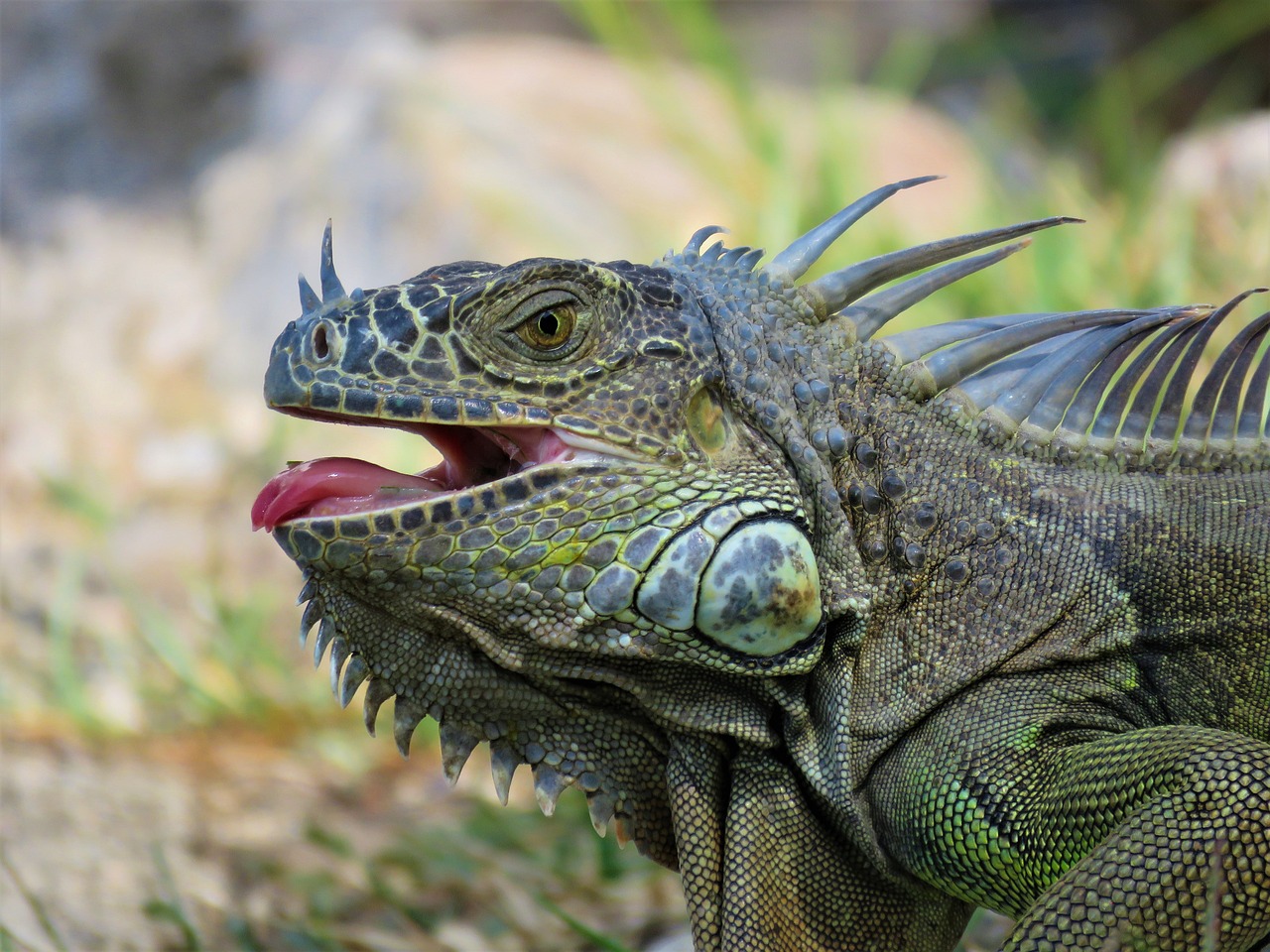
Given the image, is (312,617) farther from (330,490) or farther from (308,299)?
(308,299)

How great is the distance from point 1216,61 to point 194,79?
1199 cm

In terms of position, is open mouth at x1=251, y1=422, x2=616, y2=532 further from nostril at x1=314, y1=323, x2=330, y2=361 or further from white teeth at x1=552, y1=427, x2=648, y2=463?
nostril at x1=314, y1=323, x2=330, y2=361

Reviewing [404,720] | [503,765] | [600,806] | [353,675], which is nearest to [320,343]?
[353,675]

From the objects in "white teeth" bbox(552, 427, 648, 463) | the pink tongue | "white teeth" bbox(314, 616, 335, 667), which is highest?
"white teeth" bbox(552, 427, 648, 463)

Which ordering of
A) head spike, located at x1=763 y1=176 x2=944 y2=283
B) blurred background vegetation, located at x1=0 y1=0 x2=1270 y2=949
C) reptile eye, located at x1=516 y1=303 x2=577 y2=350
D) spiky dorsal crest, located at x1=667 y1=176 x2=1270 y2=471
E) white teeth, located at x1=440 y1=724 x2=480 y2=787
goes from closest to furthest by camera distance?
1. reptile eye, located at x1=516 y1=303 x2=577 y2=350
2. white teeth, located at x1=440 y1=724 x2=480 y2=787
3. spiky dorsal crest, located at x1=667 y1=176 x2=1270 y2=471
4. head spike, located at x1=763 y1=176 x2=944 y2=283
5. blurred background vegetation, located at x1=0 y1=0 x2=1270 y2=949

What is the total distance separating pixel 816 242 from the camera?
3449mm

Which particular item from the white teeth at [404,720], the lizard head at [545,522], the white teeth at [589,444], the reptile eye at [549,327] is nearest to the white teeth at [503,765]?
the lizard head at [545,522]

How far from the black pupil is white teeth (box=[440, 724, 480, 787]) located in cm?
99

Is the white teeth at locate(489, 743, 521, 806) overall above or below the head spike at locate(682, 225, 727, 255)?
below

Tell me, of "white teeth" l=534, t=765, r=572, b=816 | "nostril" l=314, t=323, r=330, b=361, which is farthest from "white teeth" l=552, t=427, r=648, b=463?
"white teeth" l=534, t=765, r=572, b=816

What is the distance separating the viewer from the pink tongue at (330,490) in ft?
9.77

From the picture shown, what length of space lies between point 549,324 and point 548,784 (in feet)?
3.66

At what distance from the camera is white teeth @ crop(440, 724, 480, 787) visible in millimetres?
3146

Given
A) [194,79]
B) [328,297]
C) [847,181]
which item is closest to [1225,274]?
[847,181]
